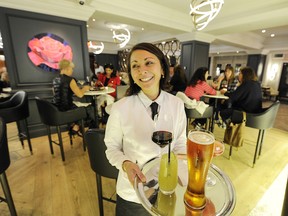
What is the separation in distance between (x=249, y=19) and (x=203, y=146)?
4.80m

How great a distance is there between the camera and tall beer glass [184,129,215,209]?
0.59m

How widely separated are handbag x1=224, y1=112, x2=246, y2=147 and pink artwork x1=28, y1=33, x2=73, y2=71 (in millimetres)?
3401

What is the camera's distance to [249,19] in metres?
3.98

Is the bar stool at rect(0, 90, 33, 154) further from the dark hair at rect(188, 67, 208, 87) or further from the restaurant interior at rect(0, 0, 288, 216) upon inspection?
the dark hair at rect(188, 67, 208, 87)

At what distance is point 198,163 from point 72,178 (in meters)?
1.92

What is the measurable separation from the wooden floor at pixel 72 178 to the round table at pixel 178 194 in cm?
101

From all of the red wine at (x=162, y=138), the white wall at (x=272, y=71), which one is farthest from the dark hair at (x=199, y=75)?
the white wall at (x=272, y=71)

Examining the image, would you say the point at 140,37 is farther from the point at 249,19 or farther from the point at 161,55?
the point at 161,55

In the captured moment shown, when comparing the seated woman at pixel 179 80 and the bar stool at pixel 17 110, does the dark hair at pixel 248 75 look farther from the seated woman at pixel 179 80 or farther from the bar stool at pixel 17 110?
the bar stool at pixel 17 110

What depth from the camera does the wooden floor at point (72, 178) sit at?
63.3 inches

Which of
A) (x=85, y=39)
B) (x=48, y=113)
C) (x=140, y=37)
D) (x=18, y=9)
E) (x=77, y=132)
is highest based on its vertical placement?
(x=140, y=37)

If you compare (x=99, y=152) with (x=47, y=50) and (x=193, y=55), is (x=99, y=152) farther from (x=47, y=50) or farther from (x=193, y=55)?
(x=193, y=55)

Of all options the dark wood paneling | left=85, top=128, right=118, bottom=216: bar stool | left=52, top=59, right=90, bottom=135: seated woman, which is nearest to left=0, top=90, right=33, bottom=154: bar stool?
left=52, top=59, right=90, bottom=135: seated woman

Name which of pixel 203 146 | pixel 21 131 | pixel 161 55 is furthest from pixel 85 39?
pixel 203 146
